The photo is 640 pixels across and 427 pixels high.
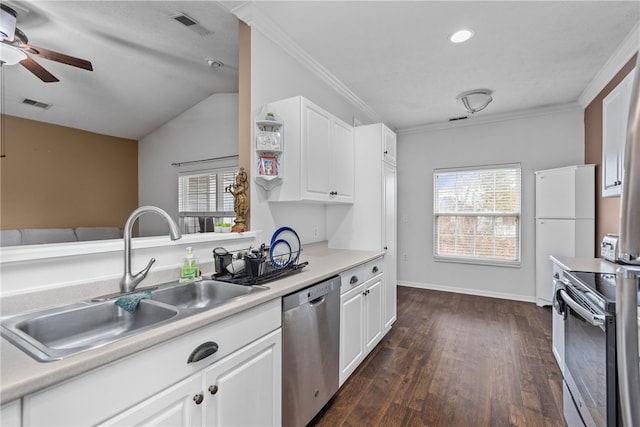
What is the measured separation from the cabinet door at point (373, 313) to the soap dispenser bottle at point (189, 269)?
1.34 meters

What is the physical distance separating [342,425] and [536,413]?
1.26m

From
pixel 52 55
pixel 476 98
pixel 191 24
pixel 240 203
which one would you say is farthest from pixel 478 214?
pixel 52 55

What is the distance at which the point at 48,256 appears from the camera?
4.05 ft

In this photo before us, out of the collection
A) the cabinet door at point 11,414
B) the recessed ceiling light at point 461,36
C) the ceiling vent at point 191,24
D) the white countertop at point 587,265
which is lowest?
the cabinet door at point 11,414

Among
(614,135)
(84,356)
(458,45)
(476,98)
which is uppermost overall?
(458,45)

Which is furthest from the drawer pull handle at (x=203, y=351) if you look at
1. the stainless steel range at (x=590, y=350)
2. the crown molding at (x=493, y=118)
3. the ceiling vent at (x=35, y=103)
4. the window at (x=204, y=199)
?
the crown molding at (x=493, y=118)

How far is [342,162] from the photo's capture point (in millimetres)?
2826

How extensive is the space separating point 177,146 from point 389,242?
12.4 ft

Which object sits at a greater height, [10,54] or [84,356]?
[10,54]

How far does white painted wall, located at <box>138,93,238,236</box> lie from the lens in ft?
14.1

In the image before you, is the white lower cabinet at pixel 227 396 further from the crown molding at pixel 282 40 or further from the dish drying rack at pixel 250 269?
the crown molding at pixel 282 40

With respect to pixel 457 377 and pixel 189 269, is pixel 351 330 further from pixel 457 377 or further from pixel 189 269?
pixel 189 269

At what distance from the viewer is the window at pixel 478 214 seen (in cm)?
429

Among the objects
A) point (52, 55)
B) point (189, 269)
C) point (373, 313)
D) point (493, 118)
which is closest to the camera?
point (189, 269)
